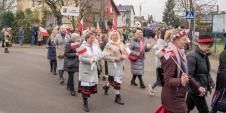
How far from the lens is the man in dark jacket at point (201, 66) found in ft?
22.9

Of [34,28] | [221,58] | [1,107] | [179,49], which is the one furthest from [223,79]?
[34,28]

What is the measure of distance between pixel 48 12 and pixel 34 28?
4.67 metres

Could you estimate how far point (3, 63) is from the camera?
58.8 ft

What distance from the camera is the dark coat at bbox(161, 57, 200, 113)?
18.6 ft

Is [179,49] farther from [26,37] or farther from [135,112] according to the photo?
[26,37]

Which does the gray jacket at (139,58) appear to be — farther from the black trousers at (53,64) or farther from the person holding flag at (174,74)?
the person holding flag at (174,74)

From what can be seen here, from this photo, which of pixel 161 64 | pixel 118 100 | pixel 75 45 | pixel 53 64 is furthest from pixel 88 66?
pixel 53 64

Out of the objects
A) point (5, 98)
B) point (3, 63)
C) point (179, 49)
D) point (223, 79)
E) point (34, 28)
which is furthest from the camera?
point (34, 28)

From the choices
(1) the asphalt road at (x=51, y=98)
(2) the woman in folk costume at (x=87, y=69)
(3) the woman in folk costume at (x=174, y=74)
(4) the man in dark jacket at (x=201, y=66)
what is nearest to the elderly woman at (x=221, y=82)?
(4) the man in dark jacket at (x=201, y=66)

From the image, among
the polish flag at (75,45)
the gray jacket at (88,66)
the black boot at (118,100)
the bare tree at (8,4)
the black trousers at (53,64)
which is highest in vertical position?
the bare tree at (8,4)

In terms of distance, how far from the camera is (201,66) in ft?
23.5

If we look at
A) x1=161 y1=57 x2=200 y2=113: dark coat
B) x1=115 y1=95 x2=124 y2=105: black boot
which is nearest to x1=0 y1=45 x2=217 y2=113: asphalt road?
x1=115 y1=95 x2=124 y2=105: black boot

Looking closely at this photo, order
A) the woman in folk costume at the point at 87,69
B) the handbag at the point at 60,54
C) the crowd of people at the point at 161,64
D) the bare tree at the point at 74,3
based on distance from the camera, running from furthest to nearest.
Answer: the bare tree at the point at 74,3
the handbag at the point at 60,54
the woman in folk costume at the point at 87,69
the crowd of people at the point at 161,64

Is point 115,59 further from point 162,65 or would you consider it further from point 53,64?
point 53,64
